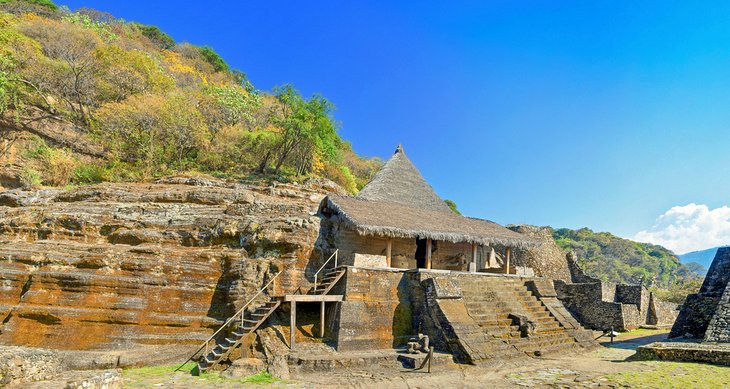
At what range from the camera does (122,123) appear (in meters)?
18.8

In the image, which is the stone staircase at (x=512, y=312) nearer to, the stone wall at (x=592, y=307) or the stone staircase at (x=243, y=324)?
the stone staircase at (x=243, y=324)

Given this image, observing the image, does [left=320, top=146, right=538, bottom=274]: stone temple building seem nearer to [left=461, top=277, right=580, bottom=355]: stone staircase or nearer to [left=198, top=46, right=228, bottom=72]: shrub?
[left=461, top=277, right=580, bottom=355]: stone staircase

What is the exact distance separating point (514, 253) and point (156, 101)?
72.2 ft

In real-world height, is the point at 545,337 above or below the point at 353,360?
above

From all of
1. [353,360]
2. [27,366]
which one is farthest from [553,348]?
[27,366]

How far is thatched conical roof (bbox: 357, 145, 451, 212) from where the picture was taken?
17297 millimetres

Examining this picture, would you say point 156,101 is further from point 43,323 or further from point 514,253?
point 514,253

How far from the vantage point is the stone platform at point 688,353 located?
9.54 meters

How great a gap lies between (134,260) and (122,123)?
1056 cm

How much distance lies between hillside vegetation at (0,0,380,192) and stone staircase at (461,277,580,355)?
11.0 m

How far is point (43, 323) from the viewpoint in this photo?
1032cm

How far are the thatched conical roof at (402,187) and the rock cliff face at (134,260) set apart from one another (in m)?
4.26

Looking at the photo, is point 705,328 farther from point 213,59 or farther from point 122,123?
point 213,59

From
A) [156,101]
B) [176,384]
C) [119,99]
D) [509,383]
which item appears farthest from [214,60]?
[509,383]
